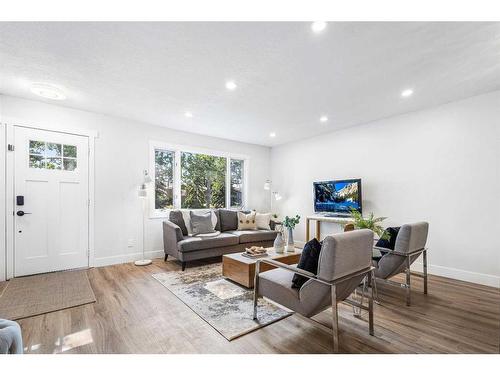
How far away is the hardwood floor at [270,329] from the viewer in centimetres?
184

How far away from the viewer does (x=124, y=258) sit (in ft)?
13.7

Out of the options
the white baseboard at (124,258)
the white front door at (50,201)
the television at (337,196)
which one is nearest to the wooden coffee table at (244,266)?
the television at (337,196)

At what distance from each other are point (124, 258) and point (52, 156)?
1.96 m

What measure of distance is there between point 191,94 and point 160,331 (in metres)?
2.73

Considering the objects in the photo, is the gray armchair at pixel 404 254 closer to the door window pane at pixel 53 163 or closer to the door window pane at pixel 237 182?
the door window pane at pixel 237 182

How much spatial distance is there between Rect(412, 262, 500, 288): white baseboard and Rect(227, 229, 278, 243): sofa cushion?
253cm

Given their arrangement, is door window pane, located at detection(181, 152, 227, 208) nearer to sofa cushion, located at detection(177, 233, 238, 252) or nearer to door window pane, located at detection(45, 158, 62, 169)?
sofa cushion, located at detection(177, 233, 238, 252)

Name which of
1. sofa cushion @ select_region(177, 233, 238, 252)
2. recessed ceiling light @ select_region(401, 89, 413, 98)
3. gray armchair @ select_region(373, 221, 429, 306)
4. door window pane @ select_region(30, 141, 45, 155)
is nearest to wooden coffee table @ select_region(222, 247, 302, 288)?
sofa cushion @ select_region(177, 233, 238, 252)

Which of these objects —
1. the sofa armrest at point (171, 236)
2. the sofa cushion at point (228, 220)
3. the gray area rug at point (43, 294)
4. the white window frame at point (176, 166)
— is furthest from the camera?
the sofa cushion at point (228, 220)

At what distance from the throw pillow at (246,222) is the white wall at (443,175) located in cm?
167

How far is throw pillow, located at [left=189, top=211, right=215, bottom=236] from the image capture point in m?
4.23

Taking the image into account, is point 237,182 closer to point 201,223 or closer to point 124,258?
point 201,223

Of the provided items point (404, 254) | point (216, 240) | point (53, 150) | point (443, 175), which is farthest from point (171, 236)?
point (443, 175)
